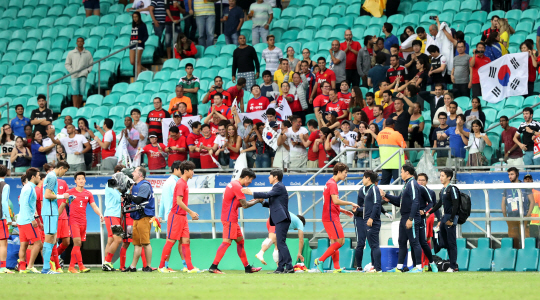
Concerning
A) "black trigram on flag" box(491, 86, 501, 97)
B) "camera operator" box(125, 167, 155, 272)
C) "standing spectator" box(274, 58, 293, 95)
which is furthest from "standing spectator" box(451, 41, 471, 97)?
"camera operator" box(125, 167, 155, 272)

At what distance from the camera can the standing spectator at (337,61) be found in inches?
797

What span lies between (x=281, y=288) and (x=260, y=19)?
15.0 meters

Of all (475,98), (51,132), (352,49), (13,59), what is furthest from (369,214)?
(13,59)

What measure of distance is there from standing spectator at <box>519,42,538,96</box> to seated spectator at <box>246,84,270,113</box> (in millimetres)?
6417

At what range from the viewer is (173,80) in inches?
936

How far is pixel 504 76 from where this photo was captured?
18453mm

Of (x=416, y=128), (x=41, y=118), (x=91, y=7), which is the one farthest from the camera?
(x=91, y=7)

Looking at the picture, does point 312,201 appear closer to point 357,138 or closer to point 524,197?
point 357,138

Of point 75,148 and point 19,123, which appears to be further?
point 19,123

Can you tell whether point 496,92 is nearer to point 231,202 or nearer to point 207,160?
point 207,160

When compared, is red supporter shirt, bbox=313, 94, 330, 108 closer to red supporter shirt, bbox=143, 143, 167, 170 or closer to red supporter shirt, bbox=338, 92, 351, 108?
red supporter shirt, bbox=338, 92, 351, 108

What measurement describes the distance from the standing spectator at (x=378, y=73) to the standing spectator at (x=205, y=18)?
6635 mm

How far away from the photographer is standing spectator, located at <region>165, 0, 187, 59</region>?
81.7 feet

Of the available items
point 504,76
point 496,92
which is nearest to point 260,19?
Answer: point 496,92
